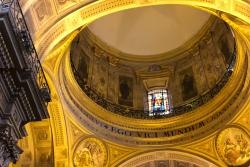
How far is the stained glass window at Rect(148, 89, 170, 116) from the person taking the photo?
18062mm

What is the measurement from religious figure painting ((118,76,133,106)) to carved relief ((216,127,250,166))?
4271 millimetres

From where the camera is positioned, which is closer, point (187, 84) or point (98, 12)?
point (98, 12)

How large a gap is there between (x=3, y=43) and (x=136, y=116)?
33.5ft

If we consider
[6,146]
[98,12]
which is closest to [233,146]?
[98,12]

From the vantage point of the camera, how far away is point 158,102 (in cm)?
1861

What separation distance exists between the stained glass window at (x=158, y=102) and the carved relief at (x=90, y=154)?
2858mm

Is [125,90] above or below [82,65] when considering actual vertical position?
below

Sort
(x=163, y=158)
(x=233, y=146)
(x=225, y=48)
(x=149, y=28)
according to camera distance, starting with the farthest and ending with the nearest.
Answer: (x=149, y=28), (x=225, y=48), (x=163, y=158), (x=233, y=146)

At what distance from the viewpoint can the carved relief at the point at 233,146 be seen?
615 inches

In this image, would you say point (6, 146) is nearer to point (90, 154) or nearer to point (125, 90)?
point (90, 154)

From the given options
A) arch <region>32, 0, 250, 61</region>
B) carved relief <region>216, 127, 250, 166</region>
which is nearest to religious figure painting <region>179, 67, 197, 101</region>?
carved relief <region>216, 127, 250, 166</region>

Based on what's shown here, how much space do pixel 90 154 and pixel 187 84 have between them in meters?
5.35

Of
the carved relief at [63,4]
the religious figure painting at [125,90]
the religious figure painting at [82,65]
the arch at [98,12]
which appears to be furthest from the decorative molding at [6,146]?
the religious figure painting at [125,90]

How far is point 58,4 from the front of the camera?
11055 millimetres
